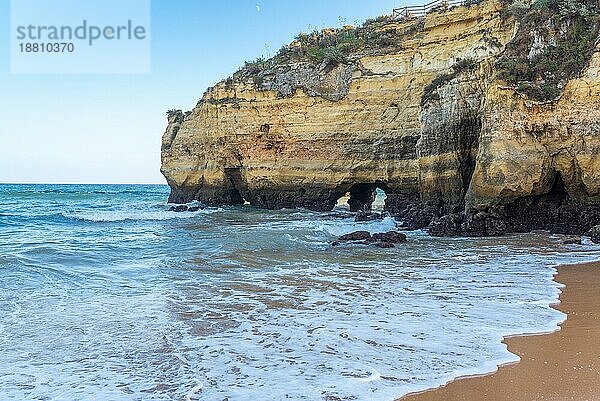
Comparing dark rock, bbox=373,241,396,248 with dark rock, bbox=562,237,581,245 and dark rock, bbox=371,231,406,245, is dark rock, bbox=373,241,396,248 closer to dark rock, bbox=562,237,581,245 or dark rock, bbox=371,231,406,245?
dark rock, bbox=371,231,406,245

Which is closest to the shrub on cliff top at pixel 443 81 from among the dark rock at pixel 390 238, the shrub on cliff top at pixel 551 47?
the shrub on cliff top at pixel 551 47

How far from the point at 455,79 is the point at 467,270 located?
929cm

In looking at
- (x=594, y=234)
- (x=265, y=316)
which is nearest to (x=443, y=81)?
(x=594, y=234)

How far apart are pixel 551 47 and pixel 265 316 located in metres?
13.7

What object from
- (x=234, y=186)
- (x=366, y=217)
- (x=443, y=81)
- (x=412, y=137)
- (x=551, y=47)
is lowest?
(x=366, y=217)

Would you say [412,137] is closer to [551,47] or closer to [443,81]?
[443,81]

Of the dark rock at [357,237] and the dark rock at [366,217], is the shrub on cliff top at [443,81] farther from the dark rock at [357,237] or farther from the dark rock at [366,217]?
the dark rock at [357,237]

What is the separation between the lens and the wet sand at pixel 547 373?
436 centimetres

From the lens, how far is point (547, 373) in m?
4.80

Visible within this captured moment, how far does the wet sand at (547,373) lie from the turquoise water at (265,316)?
22cm

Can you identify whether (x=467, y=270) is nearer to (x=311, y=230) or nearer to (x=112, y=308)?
(x=112, y=308)

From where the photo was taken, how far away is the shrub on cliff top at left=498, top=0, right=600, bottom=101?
592 inches

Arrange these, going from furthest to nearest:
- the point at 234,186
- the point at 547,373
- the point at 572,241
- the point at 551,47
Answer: the point at 234,186 < the point at 551,47 < the point at 572,241 < the point at 547,373

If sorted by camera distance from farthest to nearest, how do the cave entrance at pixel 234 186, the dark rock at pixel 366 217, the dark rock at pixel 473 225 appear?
the cave entrance at pixel 234 186 < the dark rock at pixel 366 217 < the dark rock at pixel 473 225
